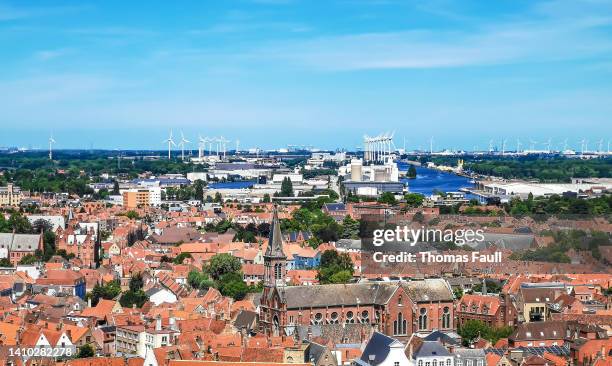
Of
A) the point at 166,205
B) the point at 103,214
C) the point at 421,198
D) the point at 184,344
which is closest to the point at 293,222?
the point at 103,214

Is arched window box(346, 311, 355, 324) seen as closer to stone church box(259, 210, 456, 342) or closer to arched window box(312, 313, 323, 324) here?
stone church box(259, 210, 456, 342)

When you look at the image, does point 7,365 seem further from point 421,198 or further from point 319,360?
point 421,198

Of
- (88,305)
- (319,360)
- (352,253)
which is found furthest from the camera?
(352,253)

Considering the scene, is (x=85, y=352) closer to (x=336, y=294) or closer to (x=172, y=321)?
(x=172, y=321)

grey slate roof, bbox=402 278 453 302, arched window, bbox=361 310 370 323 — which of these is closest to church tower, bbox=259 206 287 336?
arched window, bbox=361 310 370 323

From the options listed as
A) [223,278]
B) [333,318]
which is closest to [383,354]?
[333,318]

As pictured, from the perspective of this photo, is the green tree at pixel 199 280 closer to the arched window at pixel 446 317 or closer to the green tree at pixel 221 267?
the green tree at pixel 221 267

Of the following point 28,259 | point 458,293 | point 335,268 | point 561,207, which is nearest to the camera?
point 458,293

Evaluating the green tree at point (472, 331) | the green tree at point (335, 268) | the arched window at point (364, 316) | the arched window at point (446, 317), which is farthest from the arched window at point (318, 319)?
the green tree at point (335, 268)
